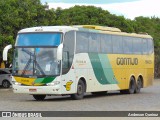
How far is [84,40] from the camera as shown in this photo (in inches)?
1080

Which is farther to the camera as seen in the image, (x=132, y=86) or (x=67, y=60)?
(x=132, y=86)

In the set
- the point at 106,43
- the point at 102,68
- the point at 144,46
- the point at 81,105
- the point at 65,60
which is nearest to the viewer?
the point at 81,105

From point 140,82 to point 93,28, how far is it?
Result: 6.86 meters

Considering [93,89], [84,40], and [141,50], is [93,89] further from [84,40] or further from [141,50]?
[141,50]

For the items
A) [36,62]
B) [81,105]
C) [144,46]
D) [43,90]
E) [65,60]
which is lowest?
[81,105]

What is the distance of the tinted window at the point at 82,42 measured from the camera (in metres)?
26.7

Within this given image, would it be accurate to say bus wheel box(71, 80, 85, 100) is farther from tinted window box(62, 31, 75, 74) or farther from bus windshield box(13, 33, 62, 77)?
bus windshield box(13, 33, 62, 77)

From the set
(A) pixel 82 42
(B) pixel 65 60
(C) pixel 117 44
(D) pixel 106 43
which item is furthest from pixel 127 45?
(B) pixel 65 60

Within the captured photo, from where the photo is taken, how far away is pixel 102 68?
96.7 ft

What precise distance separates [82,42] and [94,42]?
57.7 inches

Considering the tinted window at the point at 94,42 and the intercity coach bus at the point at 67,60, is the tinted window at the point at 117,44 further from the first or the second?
the tinted window at the point at 94,42

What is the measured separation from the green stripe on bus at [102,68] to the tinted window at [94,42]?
0.83ft

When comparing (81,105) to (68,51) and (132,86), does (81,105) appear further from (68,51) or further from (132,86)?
(132,86)

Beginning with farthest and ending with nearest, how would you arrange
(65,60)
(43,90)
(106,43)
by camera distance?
(106,43) < (65,60) < (43,90)
